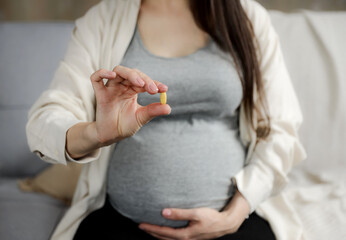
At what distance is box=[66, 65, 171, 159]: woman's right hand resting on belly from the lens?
1.94ft

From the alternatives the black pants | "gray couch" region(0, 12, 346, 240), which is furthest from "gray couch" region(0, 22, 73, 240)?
the black pants

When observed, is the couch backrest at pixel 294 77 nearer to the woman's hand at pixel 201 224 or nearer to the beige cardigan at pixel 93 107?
the beige cardigan at pixel 93 107

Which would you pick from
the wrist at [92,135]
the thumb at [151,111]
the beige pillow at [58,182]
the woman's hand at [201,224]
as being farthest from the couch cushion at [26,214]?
the thumb at [151,111]

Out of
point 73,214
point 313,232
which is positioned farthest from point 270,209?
point 73,214

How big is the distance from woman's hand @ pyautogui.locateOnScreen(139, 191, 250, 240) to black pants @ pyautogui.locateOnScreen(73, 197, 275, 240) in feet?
Result: 0.06

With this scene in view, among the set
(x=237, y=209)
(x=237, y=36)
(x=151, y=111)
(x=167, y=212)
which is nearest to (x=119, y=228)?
(x=167, y=212)

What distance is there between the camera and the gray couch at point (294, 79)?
119 centimetres

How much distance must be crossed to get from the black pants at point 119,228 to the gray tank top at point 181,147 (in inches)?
0.8

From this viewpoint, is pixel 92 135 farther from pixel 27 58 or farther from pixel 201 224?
pixel 27 58

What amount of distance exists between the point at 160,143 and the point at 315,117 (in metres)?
0.57

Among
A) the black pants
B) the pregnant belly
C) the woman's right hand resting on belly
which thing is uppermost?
the woman's right hand resting on belly

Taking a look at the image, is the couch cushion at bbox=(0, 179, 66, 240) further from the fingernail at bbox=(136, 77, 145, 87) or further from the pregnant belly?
the fingernail at bbox=(136, 77, 145, 87)

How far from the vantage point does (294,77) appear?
1.21 metres

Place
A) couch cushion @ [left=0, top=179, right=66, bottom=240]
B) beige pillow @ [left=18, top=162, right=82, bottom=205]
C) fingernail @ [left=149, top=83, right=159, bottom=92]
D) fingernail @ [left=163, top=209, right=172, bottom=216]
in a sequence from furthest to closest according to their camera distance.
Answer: beige pillow @ [left=18, top=162, right=82, bottom=205] < couch cushion @ [left=0, top=179, right=66, bottom=240] < fingernail @ [left=163, top=209, right=172, bottom=216] < fingernail @ [left=149, top=83, right=159, bottom=92]
